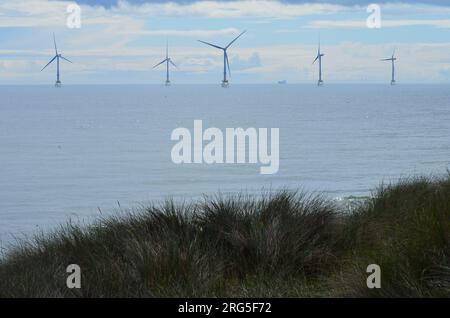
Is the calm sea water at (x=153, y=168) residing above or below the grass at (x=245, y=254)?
above

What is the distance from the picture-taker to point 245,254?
10906 millimetres

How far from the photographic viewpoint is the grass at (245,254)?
934 centimetres

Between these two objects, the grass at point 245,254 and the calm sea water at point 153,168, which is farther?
the calm sea water at point 153,168

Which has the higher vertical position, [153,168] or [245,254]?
[153,168]

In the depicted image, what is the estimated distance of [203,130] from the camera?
273 ft

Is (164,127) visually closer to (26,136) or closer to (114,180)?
(26,136)

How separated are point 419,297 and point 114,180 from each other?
105 ft

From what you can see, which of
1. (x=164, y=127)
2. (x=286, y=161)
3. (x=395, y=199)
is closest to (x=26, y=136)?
(x=164, y=127)

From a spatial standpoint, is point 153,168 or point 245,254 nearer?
point 245,254

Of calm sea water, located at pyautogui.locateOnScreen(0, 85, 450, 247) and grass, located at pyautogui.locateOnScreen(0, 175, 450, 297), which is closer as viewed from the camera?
grass, located at pyautogui.locateOnScreen(0, 175, 450, 297)

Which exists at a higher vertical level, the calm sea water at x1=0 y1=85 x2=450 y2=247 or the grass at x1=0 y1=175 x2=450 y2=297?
the calm sea water at x1=0 y1=85 x2=450 y2=247

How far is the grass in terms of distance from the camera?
368 inches
